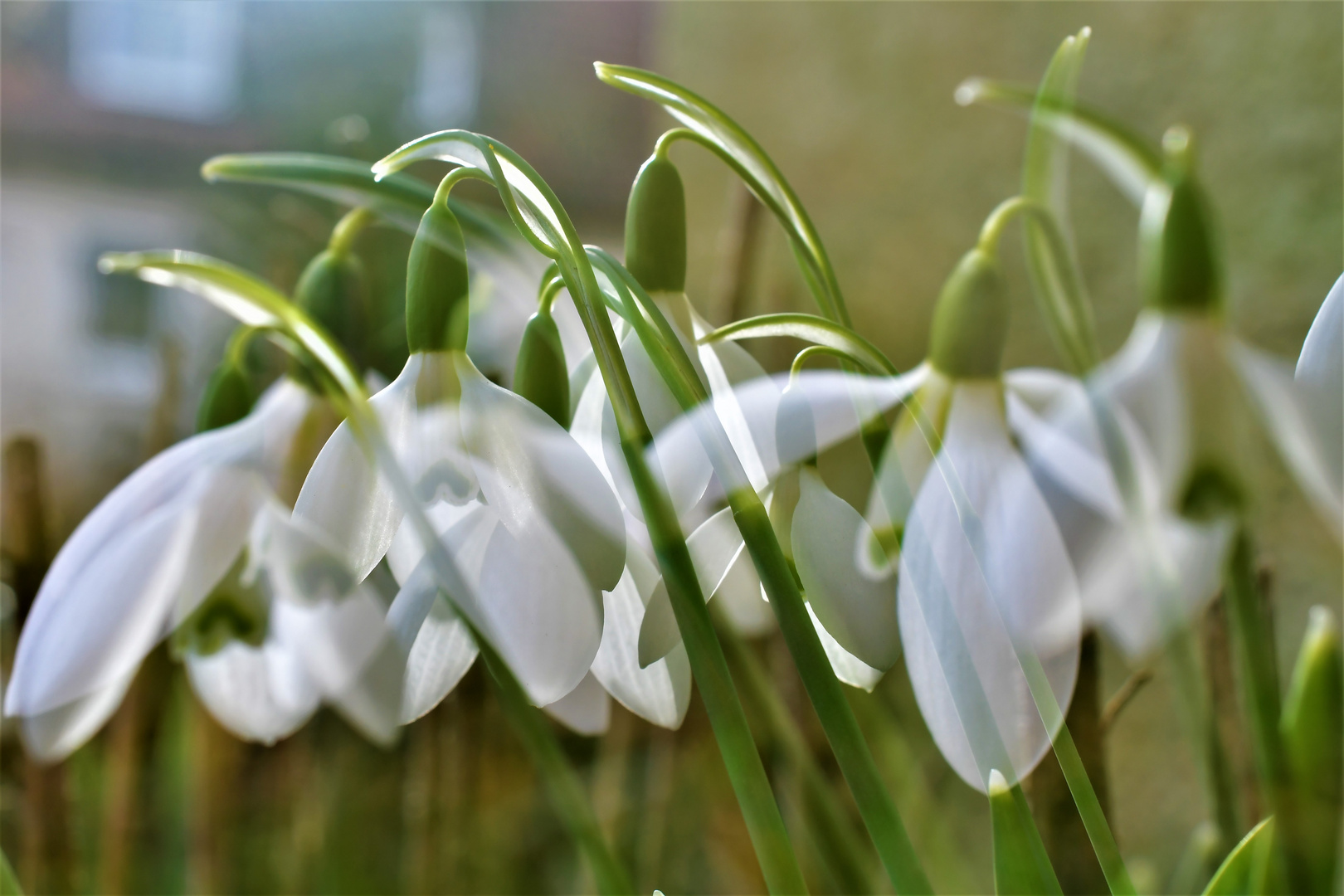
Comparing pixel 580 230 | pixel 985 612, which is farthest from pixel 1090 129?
pixel 580 230

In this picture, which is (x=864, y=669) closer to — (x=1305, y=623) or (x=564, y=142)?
(x=1305, y=623)

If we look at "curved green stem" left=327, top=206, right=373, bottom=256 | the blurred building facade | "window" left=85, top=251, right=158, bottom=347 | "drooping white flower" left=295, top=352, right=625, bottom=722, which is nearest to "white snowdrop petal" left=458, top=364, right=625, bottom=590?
"drooping white flower" left=295, top=352, right=625, bottom=722

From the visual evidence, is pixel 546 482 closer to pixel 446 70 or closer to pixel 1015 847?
pixel 1015 847

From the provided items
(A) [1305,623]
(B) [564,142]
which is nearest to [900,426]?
(A) [1305,623]

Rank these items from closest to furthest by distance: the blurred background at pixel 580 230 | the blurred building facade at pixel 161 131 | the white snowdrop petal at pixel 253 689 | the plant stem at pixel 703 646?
the plant stem at pixel 703 646
the white snowdrop petal at pixel 253 689
the blurred background at pixel 580 230
the blurred building facade at pixel 161 131

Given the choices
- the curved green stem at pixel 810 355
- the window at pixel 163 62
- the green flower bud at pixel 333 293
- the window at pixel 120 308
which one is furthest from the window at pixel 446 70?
the curved green stem at pixel 810 355

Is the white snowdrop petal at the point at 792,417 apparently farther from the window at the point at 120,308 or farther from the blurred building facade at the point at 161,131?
the window at the point at 120,308

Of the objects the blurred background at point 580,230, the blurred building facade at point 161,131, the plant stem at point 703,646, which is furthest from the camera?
the blurred building facade at point 161,131
